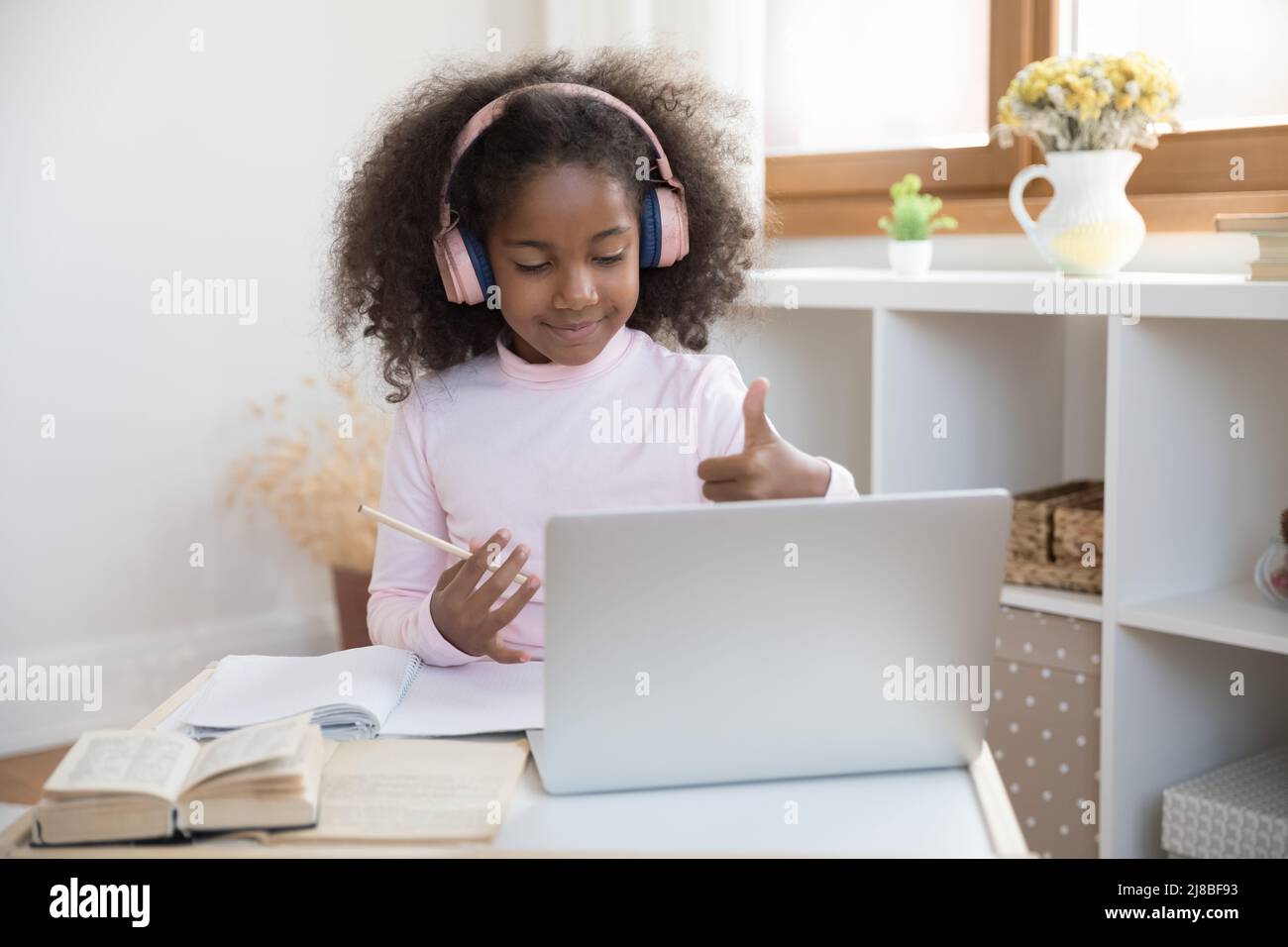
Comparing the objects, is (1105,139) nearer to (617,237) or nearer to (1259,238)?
(1259,238)

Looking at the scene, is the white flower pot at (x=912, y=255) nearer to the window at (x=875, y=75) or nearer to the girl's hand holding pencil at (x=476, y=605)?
the window at (x=875, y=75)

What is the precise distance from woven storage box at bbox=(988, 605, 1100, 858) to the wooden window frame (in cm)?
71

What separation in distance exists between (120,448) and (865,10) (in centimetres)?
173

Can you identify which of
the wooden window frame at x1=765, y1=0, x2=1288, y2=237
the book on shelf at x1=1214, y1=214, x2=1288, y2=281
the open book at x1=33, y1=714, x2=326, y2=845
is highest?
the wooden window frame at x1=765, y1=0, x2=1288, y2=237

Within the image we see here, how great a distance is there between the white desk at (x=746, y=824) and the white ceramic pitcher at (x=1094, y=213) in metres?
1.29

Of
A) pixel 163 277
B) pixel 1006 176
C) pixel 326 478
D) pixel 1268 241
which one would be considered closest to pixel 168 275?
pixel 163 277

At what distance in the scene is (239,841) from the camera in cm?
82

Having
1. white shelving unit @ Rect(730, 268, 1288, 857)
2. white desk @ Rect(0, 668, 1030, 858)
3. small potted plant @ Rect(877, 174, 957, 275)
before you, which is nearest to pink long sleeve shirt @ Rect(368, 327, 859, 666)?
white desk @ Rect(0, 668, 1030, 858)

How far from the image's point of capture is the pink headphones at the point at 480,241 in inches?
52.2

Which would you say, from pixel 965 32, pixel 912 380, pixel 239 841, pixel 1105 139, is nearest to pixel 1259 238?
pixel 1105 139

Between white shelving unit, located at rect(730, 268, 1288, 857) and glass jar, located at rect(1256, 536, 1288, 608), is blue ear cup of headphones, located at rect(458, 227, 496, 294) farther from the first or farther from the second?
glass jar, located at rect(1256, 536, 1288, 608)

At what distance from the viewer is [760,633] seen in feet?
2.76

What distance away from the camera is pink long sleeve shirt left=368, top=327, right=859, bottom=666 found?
1.39 meters
